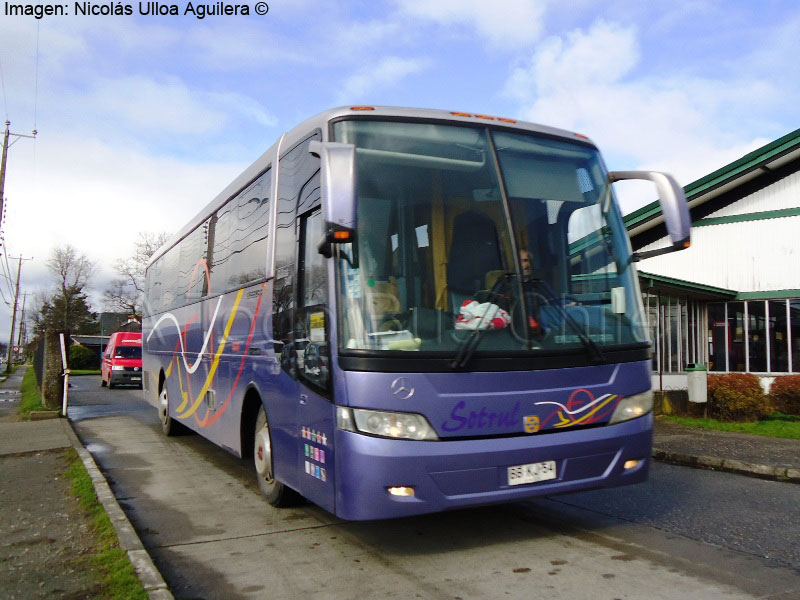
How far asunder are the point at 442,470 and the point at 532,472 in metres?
0.69

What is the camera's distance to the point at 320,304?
207 inches

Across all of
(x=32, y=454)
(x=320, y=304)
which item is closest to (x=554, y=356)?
(x=320, y=304)

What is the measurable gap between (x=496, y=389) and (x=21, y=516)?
4.68 m

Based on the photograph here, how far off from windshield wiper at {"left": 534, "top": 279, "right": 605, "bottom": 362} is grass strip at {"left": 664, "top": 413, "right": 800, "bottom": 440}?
815 cm

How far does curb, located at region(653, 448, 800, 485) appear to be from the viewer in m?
8.64

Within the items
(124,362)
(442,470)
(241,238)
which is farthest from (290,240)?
(124,362)

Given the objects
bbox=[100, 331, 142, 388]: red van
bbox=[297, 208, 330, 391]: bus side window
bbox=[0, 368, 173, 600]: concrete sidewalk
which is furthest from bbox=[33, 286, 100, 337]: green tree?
bbox=[297, 208, 330, 391]: bus side window

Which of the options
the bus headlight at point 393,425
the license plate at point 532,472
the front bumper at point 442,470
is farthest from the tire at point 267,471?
the license plate at point 532,472

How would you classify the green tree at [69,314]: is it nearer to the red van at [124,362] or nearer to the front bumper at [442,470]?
the red van at [124,362]

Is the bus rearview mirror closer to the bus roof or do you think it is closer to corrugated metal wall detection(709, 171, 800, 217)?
the bus roof

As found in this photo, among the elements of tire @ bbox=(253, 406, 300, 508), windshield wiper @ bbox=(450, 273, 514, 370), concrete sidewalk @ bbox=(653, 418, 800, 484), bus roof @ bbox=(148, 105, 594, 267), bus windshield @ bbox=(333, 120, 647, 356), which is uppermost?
bus roof @ bbox=(148, 105, 594, 267)

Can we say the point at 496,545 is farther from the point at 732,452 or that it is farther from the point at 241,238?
the point at 732,452

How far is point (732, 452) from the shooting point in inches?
393

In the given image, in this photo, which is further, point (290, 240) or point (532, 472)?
point (290, 240)
